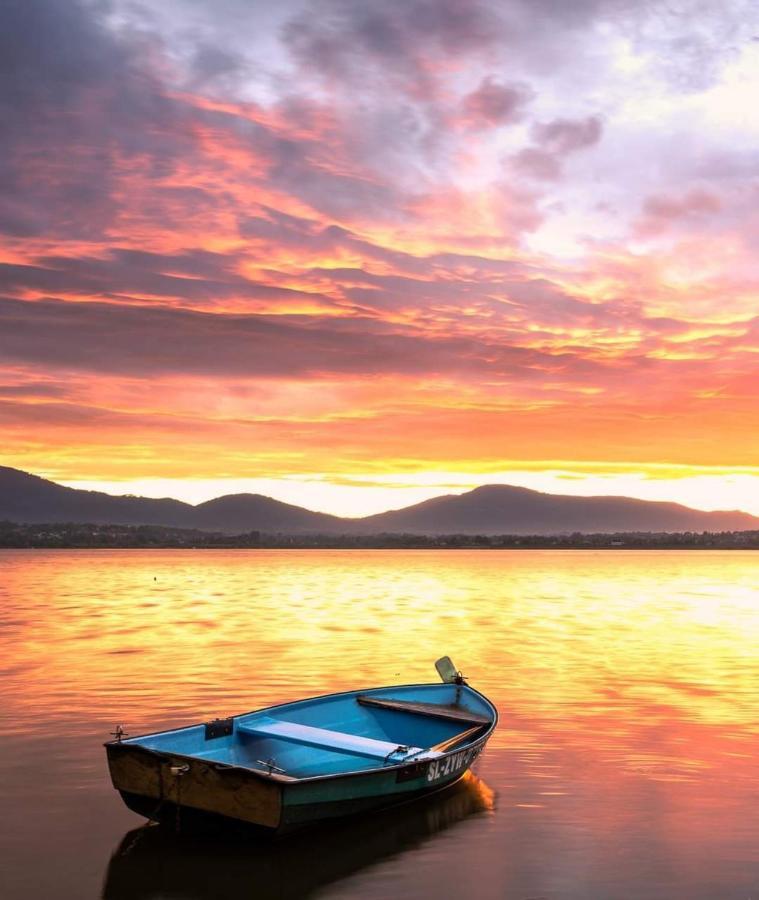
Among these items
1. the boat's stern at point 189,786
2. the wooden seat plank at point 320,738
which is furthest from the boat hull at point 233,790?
the wooden seat plank at point 320,738

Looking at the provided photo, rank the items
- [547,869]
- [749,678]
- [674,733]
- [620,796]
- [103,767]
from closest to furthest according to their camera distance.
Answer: [547,869], [620,796], [103,767], [674,733], [749,678]

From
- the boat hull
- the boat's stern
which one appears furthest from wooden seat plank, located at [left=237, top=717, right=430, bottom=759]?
the boat's stern

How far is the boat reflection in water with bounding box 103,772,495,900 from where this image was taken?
1396 centimetres

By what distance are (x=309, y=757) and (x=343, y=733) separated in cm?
127

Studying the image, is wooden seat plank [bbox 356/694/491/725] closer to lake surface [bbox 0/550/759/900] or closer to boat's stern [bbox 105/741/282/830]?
lake surface [bbox 0/550/759/900]

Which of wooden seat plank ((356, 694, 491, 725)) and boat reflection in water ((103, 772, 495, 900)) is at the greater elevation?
wooden seat plank ((356, 694, 491, 725))

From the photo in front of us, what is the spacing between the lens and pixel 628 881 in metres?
14.4

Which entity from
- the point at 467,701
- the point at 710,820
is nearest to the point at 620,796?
the point at 710,820

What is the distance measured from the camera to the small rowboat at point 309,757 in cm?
1462

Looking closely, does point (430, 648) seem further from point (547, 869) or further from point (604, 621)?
point (547, 869)

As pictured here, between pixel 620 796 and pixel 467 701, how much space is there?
4.35 m

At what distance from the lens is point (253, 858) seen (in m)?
14.9

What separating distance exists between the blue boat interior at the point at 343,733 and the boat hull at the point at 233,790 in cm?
38

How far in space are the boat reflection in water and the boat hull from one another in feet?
1.47
